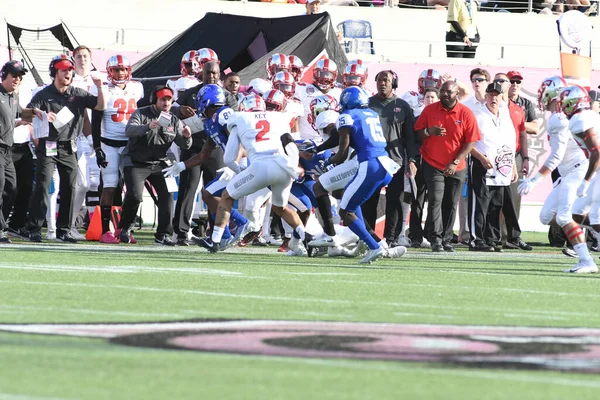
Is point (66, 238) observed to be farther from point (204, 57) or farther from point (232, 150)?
point (204, 57)

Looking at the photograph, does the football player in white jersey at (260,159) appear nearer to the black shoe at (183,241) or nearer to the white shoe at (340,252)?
the white shoe at (340,252)

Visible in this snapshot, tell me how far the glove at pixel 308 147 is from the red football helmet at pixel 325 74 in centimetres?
123

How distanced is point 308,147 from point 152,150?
1.81 metres

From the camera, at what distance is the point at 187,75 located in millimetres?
14859

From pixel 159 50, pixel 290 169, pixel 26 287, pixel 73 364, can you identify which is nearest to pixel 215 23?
pixel 159 50

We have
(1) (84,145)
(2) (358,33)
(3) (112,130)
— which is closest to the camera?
(3) (112,130)

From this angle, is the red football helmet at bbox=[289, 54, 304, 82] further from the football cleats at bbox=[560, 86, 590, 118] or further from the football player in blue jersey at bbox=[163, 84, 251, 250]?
the football cleats at bbox=[560, 86, 590, 118]

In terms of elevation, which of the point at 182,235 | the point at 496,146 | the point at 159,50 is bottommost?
the point at 182,235

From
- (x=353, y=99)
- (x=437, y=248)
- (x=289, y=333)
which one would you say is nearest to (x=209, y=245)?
(x=353, y=99)

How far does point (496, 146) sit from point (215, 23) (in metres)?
5.78

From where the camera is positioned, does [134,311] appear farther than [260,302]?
No

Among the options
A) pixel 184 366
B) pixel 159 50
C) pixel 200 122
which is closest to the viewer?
pixel 184 366

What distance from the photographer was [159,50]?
18.4m

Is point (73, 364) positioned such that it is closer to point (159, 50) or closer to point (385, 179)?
point (385, 179)
